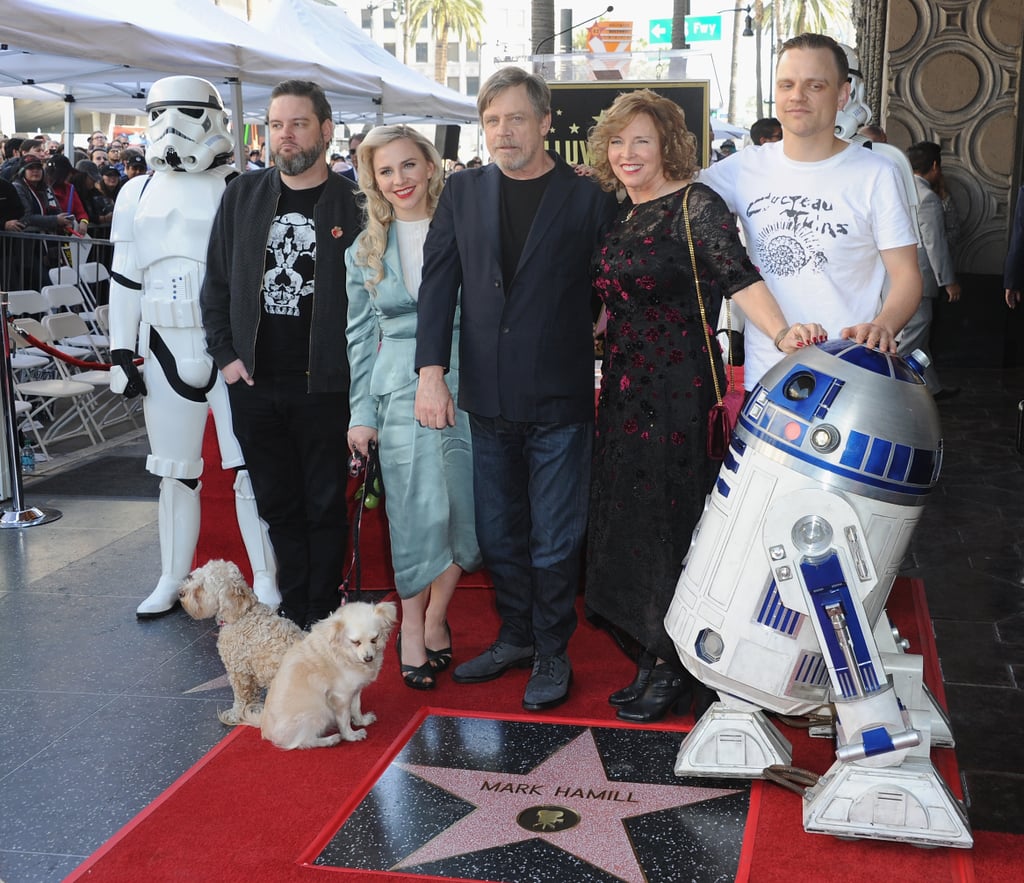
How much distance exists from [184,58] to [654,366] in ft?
18.6

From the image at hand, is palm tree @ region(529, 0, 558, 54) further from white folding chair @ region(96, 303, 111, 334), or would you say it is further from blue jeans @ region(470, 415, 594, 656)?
blue jeans @ region(470, 415, 594, 656)

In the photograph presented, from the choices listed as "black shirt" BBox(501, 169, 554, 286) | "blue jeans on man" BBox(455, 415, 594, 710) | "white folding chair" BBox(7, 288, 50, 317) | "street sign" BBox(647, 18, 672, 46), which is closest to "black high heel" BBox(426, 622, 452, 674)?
"blue jeans on man" BBox(455, 415, 594, 710)

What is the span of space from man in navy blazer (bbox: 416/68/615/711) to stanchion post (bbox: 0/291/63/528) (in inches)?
133

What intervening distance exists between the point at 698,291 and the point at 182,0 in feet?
21.9

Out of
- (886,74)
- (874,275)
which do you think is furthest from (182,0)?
(874,275)

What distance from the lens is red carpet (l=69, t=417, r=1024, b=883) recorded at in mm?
2680

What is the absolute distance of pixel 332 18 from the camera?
39.1ft

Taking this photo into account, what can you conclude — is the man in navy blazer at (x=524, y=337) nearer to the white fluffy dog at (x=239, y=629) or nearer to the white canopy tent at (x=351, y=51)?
the white fluffy dog at (x=239, y=629)

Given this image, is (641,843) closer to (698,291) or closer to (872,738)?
(872,738)

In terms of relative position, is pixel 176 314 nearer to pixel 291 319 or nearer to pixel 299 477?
pixel 291 319

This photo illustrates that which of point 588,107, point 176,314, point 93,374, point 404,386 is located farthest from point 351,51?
point 404,386

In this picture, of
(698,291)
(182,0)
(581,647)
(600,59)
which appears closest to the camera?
(698,291)

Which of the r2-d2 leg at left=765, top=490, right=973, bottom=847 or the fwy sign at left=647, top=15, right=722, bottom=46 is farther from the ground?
the fwy sign at left=647, top=15, right=722, bottom=46

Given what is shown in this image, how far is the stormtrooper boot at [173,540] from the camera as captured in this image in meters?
4.53
